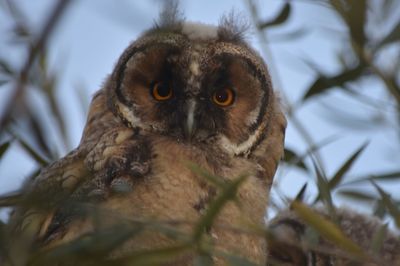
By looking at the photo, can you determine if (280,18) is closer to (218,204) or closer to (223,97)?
(223,97)

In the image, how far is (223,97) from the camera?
3.42 metres

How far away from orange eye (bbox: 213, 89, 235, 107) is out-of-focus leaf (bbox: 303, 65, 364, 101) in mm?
439

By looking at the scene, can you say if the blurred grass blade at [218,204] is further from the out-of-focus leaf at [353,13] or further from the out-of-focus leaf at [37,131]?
the out-of-focus leaf at [353,13]

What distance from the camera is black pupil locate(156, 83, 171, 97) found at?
3.35 metres

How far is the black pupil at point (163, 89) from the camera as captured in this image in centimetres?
335

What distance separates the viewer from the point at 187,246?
6.28ft

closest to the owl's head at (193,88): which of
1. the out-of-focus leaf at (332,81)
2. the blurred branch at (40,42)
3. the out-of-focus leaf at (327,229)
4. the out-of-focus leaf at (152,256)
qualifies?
the out-of-focus leaf at (332,81)

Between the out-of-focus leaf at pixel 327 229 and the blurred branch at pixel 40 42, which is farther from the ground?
the blurred branch at pixel 40 42

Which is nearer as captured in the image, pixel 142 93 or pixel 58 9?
pixel 58 9

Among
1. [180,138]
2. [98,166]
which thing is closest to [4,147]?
[98,166]

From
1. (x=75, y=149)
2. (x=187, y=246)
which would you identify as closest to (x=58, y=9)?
(x=187, y=246)

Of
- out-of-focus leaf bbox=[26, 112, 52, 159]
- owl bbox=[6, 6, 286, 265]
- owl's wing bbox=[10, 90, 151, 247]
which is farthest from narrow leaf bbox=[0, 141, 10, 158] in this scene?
out-of-focus leaf bbox=[26, 112, 52, 159]

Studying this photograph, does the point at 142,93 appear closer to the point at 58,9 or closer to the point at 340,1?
the point at 340,1

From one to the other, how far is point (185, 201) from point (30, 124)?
121 centimetres
